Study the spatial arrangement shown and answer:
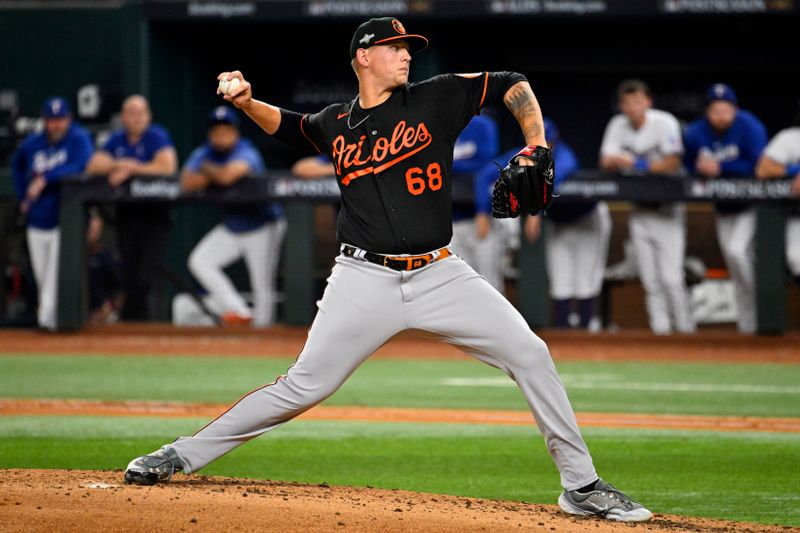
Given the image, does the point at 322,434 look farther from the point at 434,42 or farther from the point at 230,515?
the point at 434,42

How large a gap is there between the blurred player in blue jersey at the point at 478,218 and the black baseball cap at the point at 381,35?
6.03m

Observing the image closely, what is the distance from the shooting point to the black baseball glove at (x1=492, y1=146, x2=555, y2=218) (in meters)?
4.20

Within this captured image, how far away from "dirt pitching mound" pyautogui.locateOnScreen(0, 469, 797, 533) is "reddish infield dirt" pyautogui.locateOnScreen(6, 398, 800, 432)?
2.50 m

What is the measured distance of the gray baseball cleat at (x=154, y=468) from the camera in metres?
4.43

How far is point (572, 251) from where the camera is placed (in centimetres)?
1091

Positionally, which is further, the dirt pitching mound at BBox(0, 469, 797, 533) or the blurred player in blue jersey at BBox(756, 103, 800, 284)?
the blurred player in blue jersey at BBox(756, 103, 800, 284)

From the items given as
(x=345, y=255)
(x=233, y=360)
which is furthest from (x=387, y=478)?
(x=233, y=360)

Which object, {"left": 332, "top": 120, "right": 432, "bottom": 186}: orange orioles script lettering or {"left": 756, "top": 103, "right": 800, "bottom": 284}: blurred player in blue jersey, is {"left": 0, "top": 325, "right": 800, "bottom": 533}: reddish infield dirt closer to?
{"left": 332, "top": 120, "right": 432, "bottom": 186}: orange orioles script lettering

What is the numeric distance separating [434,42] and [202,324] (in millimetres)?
4470

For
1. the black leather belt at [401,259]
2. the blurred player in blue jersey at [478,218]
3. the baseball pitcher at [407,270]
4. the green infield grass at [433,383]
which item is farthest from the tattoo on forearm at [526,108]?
the blurred player in blue jersey at [478,218]

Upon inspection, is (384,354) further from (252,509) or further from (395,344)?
(252,509)

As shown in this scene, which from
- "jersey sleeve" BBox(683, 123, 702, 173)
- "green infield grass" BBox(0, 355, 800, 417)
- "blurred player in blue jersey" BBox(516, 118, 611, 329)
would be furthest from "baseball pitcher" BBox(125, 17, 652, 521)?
"jersey sleeve" BBox(683, 123, 702, 173)

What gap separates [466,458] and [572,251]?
5198 mm

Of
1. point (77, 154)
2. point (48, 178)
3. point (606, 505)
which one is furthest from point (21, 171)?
point (606, 505)
